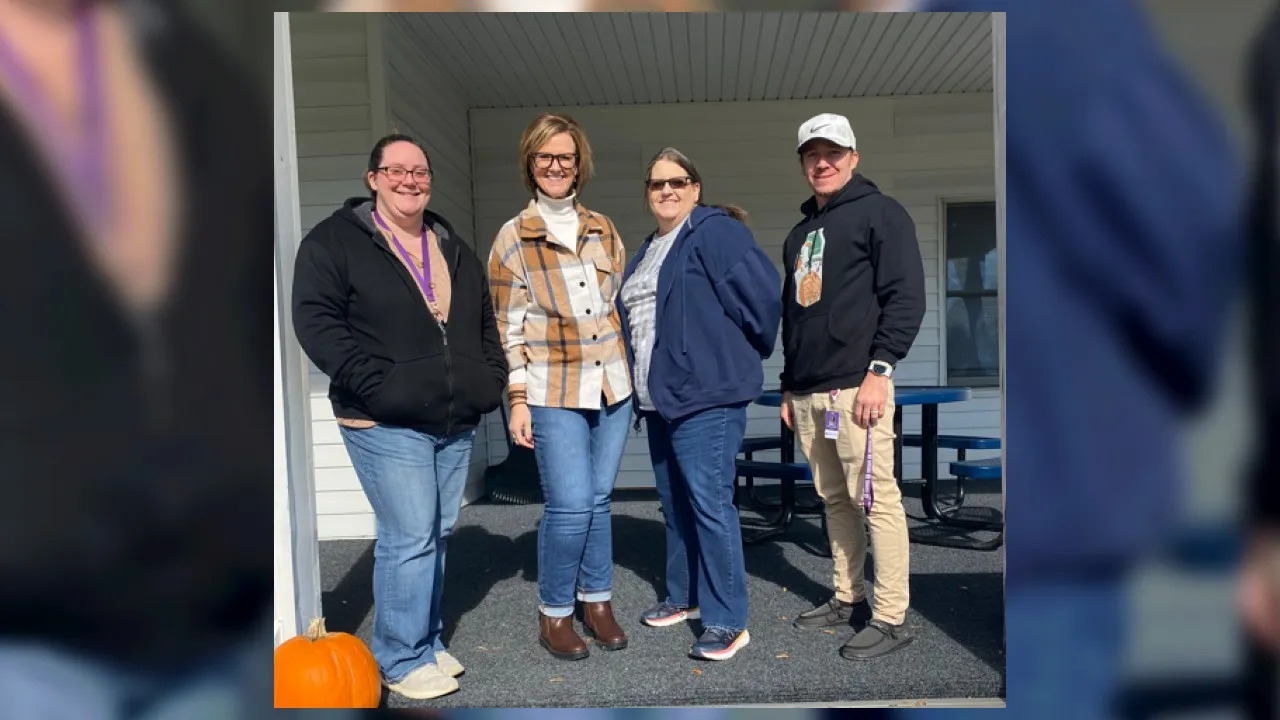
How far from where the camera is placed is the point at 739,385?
256 centimetres

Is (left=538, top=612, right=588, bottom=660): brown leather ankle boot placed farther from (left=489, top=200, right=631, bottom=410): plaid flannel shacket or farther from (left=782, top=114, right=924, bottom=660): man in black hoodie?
(left=782, top=114, right=924, bottom=660): man in black hoodie

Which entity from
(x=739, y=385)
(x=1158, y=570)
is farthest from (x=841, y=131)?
(x=1158, y=570)

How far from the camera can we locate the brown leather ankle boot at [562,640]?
107 inches

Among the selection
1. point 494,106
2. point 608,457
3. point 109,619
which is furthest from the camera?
point 494,106

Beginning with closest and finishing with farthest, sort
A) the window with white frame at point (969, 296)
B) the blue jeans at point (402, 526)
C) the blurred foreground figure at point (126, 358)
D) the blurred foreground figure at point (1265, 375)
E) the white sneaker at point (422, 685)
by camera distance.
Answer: the blurred foreground figure at point (1265, 375) → the blurred foreground figure at point (126, 358) → the blue jeans at point (402, 526) → the white sneaker at point (422, 685) → the window with white frame at point (969, 296)

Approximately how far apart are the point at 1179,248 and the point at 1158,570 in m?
0.86

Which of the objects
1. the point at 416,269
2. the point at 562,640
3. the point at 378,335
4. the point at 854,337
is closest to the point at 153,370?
the point at 378,335

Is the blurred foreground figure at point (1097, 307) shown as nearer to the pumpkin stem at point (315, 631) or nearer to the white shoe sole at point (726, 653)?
the white shoe sole at point (726, 653)

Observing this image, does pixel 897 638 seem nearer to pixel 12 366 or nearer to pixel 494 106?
pixel 12 366

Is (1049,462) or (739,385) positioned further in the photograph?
(739,385)

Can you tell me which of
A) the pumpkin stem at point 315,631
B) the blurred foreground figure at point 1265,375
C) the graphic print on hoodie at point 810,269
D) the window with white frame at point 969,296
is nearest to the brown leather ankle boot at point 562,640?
the pumpkin stem at point 315,631

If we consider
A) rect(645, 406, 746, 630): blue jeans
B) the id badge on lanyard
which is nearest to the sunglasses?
rect(645, 406, 746, 630): blue jeans

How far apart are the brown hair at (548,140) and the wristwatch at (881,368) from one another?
1.14 metres

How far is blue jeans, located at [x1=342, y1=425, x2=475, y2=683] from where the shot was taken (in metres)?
2.34
